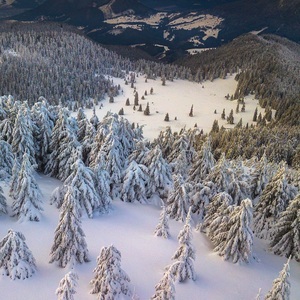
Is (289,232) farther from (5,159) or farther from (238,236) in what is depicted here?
(5,159)

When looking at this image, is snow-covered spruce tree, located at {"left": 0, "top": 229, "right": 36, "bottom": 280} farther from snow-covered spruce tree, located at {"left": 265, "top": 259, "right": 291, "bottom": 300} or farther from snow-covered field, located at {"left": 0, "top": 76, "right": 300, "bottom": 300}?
snow-covered spruce tree, located at {"left": 265, "top": 259, "right": 291, "bottom": 300}

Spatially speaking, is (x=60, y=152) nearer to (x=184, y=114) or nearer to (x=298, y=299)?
(x=298, y=299)

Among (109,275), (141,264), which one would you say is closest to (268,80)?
(141,264)

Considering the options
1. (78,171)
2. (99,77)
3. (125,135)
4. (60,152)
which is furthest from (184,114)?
(78,171)

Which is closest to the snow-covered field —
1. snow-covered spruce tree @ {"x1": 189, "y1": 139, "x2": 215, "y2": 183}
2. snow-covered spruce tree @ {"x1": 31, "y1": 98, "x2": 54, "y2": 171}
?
snow-covered spruce tree @ {"x1": 31, "y1": 98, "x2": 54, "y2": 171}

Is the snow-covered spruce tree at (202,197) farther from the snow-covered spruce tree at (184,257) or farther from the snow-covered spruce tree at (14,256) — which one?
the snow-covered spruce tree at (14,256)
